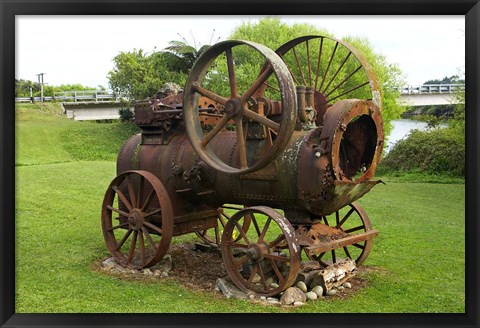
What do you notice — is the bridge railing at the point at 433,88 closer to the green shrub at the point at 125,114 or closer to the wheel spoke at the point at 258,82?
the wheel spoke at the point at 258,82

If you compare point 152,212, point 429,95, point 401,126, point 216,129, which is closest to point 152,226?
point 152,212

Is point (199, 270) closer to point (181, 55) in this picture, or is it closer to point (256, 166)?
point (256, 166)

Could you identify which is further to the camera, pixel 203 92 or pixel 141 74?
pixel 141 74

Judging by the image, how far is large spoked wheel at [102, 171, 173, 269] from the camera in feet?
25.5

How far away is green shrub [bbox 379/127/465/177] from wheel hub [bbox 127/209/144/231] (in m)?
11.0

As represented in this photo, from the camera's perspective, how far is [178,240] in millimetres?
10406

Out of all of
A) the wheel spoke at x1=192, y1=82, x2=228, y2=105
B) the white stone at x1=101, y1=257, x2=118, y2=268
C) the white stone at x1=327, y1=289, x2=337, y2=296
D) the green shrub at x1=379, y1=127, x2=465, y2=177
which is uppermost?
the wheel spoke at x1=192, y1=82, x2=228, y2=105

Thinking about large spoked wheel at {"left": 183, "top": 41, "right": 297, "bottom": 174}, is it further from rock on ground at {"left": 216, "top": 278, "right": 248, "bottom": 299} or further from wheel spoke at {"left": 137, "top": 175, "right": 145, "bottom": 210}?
rock on ground at {"left": 216, "top": 278, "right": 248, "bottom": 299}

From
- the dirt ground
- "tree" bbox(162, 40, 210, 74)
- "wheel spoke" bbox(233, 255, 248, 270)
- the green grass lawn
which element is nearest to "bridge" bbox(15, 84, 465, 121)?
"tree" bbox(162, 40, 210, 74)

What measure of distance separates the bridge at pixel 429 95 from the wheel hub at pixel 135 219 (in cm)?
1295

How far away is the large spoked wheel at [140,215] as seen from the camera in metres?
7.76

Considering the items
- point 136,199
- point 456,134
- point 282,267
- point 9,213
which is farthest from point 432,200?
point 9,213

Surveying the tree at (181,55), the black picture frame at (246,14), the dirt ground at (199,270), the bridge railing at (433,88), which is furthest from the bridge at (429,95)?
the black picture frame at (246,14)

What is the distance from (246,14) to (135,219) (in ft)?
14.1
